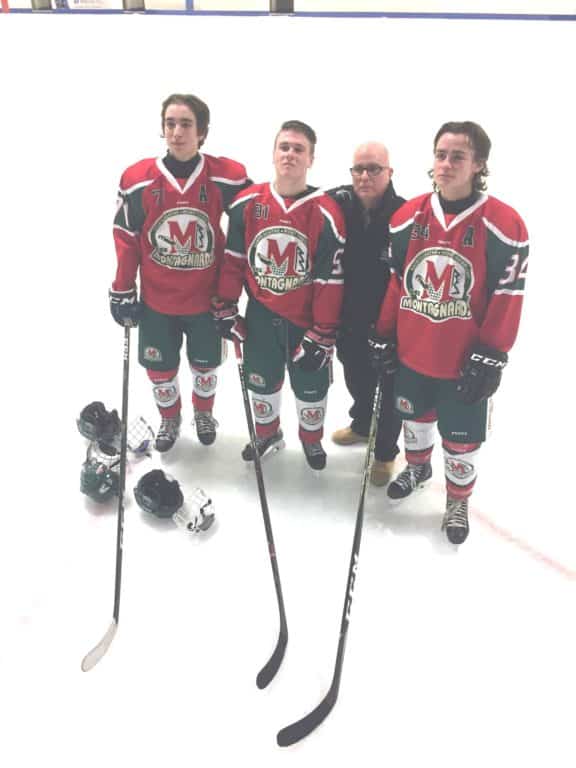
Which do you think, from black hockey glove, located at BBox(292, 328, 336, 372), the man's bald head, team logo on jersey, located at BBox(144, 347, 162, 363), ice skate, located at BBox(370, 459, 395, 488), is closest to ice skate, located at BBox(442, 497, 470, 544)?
ice skate, located at BBox(370, 459, 395, 488)

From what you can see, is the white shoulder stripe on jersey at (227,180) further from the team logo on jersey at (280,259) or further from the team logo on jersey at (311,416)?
the team logo on jersey at (311,416)

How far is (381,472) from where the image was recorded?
6.78 feet

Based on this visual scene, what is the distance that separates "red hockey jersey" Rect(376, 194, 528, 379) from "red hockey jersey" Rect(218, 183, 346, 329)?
187mm

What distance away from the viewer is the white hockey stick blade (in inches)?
55.7

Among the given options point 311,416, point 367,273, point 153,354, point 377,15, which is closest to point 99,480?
point 153,354

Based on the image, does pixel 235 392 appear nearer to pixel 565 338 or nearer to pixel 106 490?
pixel 106 490

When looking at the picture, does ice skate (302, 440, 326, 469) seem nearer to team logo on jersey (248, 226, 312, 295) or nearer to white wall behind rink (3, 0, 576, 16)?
team logo on jersey (248, 226, 312, 295)

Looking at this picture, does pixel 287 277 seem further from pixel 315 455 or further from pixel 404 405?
pixel 315 455

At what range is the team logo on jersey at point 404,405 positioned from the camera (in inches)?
68.8

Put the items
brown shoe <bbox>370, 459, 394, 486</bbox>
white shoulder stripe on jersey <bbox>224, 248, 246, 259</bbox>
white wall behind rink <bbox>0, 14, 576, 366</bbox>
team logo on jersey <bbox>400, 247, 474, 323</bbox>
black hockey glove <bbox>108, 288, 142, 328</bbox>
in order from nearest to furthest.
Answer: team logo on jersey <bbox>400, 247, 474, 323</bbox> < white shoulder stripe on jersey <bbox>224, 248, 246, 259</bbox> < black hockey glove <bbox>108, 288, 142, 328</bbox> < brown shoe <bbox>370, 459, 394, 486</bbox> < white wall behind rink <bbox>0, 14, 576, 366</bbox>

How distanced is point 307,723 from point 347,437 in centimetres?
112

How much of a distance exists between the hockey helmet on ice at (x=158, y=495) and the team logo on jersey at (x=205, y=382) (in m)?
0.42

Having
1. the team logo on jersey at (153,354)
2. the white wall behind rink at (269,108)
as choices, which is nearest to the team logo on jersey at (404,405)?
the team logo on jersey at (153,354)

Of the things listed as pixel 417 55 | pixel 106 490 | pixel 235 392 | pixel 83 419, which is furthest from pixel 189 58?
pixel 106 490
